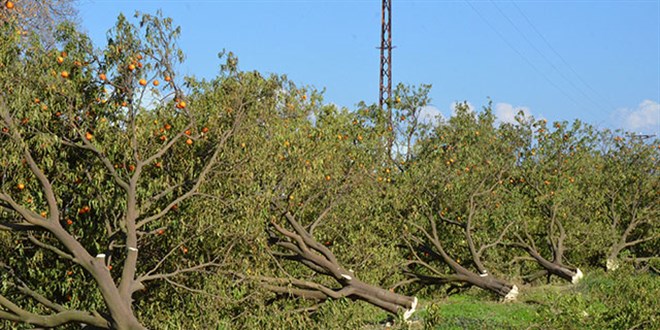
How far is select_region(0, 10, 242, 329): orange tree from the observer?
11.0m

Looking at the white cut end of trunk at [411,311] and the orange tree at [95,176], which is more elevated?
the orange tree at [95,176]

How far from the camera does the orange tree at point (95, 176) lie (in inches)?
432

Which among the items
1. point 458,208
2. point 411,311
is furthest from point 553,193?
point 411,311

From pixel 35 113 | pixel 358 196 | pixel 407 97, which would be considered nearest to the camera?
pixel 35 113

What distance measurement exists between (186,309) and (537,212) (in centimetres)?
1785

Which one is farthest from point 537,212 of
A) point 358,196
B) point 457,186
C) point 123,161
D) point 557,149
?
point 123,161

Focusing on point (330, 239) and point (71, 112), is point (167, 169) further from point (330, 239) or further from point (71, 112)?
point (330, 239)

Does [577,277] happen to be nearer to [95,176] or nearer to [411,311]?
[411,311]

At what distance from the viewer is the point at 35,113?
34.6 ft

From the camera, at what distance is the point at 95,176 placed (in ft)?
37.6

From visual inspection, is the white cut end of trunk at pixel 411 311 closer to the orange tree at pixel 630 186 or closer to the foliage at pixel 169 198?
the foliage at pixel 169 198

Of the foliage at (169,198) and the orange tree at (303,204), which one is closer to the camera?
the foliage at (169,198)

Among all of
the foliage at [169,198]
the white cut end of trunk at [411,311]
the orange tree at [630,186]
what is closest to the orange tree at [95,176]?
the foliage at [169,198]

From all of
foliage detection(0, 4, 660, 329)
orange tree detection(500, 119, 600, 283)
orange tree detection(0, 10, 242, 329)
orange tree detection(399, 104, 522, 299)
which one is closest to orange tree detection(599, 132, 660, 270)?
orange tree detection(500, 119, 600, 283)
